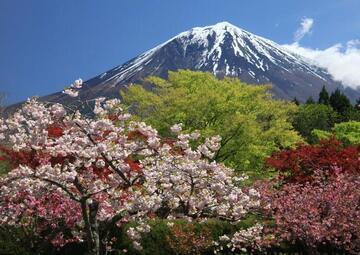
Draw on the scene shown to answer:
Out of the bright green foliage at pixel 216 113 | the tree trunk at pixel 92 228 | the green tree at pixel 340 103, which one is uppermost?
the green tree at pixel 340 103

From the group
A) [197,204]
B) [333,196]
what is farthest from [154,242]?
[197,204]

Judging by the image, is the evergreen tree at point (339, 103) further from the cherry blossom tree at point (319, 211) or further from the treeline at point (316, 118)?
the cherry blossom tree at point (319, 211)

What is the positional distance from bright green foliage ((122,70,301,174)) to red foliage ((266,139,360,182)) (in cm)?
519

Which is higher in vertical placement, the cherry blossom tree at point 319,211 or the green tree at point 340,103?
the green tree at point 340,103

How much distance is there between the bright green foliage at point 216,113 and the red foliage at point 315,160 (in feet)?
17.0

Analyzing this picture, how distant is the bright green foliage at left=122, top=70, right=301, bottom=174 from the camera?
76.6ft

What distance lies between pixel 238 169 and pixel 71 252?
11161 mm

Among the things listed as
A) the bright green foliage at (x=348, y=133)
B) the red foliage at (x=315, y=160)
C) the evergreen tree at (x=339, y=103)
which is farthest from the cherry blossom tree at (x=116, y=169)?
the evergreen tree at (x=339, y=103)

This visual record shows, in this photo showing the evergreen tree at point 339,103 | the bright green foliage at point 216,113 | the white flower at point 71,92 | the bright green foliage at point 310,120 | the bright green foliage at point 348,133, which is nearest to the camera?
the white flower at point 71,92

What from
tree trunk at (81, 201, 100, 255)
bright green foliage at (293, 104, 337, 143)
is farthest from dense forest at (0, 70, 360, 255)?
bright green foliage at (293, 104, 337, 143)

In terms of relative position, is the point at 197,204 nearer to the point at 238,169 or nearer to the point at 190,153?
the point at 190,153

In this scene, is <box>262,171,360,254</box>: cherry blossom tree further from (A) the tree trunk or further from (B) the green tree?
(B) the green tree

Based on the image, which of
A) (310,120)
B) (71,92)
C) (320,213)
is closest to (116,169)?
(71,92)

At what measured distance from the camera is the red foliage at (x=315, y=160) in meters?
16.8
